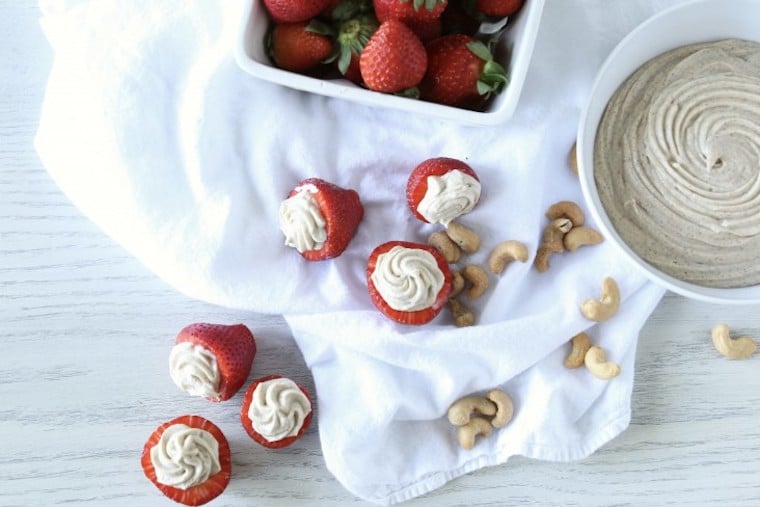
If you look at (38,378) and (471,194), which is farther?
(38,378)

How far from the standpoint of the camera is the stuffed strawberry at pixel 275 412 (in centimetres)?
144

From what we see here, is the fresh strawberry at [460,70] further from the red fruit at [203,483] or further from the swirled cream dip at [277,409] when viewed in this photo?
the red fruit at [203,483]

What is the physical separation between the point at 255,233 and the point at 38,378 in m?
0.45

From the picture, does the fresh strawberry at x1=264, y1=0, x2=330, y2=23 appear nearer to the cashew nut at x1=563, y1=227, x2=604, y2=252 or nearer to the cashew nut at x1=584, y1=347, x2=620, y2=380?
the cashew nut at x1=563, y1=227, x2=604, y2=252

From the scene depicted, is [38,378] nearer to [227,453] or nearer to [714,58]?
[227,453]

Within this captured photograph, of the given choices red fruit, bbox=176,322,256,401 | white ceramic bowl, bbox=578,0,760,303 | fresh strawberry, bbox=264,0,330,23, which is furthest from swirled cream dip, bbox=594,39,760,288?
red fruit, bbox=176,322,256,401

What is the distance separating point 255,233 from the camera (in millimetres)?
1476

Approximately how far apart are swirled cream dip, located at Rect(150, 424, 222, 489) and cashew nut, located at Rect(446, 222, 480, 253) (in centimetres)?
51

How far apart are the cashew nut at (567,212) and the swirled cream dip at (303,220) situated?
0.38m

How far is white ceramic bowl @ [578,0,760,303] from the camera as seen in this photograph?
1.40 metres

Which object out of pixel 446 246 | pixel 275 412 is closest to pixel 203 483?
pixel 275 412

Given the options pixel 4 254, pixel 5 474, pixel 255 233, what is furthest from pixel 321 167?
pixel 5 474

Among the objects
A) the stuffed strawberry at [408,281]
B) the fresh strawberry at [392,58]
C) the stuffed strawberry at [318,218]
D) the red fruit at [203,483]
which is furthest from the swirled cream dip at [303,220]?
the red fruit at [203,483]

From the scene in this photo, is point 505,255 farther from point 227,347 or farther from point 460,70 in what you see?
point 227,347
